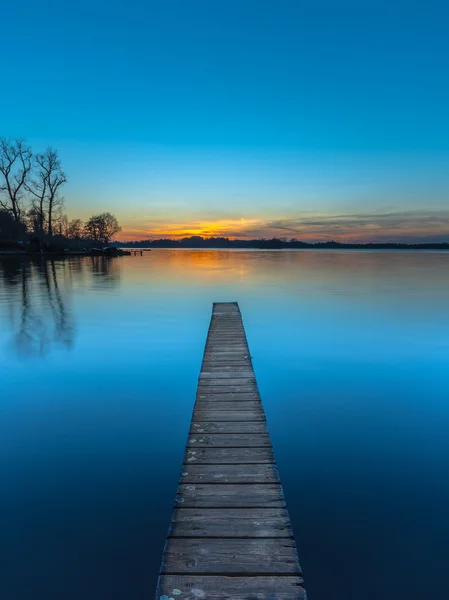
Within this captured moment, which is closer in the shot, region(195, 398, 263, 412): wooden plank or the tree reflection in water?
region(195, 398, 263, 412): wooden plank

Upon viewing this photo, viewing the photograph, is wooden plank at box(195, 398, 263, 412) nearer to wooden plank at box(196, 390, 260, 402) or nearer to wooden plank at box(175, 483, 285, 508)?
wooden plank at box(196, 390, 260, 402)

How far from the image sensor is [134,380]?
831 centimetres

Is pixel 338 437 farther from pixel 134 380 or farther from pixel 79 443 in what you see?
pixel 134 380

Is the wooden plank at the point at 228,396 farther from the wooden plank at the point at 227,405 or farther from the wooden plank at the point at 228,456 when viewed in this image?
the wooden plank at the point at 228,456

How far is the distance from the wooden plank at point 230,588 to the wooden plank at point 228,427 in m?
2.23

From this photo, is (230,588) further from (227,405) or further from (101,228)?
(101,228)

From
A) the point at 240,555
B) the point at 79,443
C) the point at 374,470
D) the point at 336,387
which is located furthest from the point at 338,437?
the point at 79,443

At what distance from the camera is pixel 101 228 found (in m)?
90.2

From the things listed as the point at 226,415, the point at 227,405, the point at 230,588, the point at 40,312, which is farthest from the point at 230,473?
the point at 40,312

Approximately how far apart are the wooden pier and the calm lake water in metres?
0.65

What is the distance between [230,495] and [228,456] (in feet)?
2.37

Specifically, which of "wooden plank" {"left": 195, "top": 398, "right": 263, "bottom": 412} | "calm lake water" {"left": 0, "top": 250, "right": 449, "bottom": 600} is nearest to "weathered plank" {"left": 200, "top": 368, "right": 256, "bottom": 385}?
"calm lake water" {"left": 0, "top": 250, "right": 449, "bottom": 600}

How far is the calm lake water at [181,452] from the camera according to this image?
10.9ft

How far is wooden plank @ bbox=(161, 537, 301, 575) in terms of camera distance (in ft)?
8.59
